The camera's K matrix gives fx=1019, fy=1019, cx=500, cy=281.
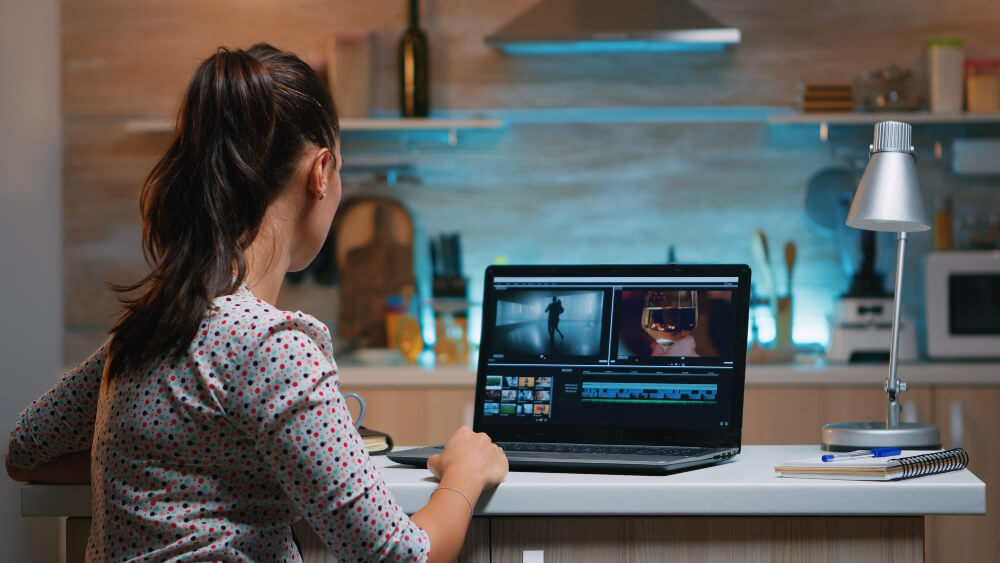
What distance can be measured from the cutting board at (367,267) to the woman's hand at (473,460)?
2.41 meters

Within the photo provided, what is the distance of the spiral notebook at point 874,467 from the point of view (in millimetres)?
1244

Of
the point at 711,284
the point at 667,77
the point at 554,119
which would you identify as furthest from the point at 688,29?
the point at 711,284

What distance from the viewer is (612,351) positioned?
1.52m

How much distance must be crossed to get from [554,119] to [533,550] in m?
2.57

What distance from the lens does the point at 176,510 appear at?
3.26 ft

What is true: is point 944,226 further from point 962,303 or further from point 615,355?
point 615,355

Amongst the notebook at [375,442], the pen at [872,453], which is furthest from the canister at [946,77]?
the notebook at [375,442]

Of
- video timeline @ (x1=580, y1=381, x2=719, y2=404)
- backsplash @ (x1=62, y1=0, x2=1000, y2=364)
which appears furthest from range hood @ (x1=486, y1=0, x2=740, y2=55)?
video timeline @ (x1=580, y1=381, x2=719, y2=404)

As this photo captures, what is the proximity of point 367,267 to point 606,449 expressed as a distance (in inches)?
92.1

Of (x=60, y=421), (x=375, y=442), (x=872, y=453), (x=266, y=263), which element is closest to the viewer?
(x=266, y=263)

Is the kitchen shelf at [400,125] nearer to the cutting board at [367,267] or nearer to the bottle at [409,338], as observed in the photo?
the cutting board at [367,267]

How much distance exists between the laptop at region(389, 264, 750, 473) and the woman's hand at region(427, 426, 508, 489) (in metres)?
0.14

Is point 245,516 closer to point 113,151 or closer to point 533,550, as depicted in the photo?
point 533,550

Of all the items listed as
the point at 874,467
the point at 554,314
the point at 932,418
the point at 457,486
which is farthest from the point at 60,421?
the point at 932,418
